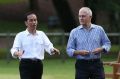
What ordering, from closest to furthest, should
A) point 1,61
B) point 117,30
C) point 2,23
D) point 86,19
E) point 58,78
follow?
point 86,19 < point 58,78 < point 1,61 < point 117,30 < point 2,23

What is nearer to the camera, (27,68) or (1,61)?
(27,68)

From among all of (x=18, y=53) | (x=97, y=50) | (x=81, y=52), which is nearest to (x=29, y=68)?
(x=18, y=53)

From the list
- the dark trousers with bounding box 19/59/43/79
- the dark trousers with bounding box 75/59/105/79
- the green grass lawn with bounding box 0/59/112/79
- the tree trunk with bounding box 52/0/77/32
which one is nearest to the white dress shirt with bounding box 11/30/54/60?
the dark trousers with bounding box 19/59/43/79

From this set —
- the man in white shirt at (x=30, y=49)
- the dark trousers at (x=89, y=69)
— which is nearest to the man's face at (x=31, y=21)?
the man in white shirt at (x=30, y=49)

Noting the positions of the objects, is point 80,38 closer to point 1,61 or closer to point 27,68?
→ point 27,68

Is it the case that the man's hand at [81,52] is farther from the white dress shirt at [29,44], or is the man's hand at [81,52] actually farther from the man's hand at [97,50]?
the white dress shirt at [29,44]

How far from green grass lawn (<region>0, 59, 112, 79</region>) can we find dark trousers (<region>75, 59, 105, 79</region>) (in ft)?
24.8

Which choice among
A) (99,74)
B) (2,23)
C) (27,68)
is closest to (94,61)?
(99,74)

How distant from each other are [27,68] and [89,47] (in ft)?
4.00

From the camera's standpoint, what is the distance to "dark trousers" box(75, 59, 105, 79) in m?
10.9

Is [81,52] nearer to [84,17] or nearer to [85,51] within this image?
[85,51]

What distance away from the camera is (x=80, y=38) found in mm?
10914

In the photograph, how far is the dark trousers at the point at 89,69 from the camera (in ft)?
35.9

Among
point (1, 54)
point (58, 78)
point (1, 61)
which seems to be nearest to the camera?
point (58, 78)
